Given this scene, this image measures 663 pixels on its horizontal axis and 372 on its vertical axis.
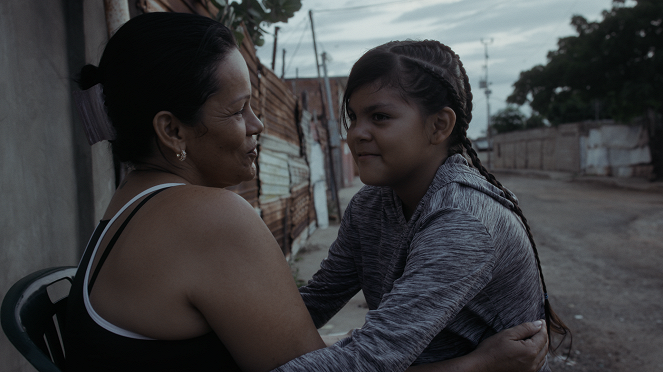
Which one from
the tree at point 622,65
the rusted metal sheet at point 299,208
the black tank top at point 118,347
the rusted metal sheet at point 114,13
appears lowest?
the rusted metal sheet at point 299,208

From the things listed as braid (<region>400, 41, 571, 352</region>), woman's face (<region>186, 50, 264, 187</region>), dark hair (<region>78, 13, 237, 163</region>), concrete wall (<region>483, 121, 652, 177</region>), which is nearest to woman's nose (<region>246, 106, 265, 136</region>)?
woman's face (<region>186, 50, 264, 187</region>)

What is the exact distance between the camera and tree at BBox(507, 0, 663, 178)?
15586 mm

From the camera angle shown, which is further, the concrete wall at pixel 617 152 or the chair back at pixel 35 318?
the concrete wall at pixel 617 152

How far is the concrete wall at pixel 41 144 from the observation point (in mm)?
1743

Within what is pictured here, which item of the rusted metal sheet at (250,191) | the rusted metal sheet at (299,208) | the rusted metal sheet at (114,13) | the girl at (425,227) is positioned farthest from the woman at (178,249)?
the rusted metal sheet at (299,208)

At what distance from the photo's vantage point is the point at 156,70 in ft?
3.96

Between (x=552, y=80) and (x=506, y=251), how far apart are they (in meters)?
22.0

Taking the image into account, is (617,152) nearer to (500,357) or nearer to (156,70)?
(500,357)

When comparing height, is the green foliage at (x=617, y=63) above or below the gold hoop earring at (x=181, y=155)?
above

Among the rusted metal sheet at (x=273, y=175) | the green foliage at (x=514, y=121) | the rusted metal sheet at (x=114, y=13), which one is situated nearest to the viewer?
the rusted metal sheet at (x=114, y=13)

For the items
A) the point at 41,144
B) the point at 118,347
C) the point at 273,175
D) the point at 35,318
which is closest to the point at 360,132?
the point at 118,347

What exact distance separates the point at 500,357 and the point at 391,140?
75 cm

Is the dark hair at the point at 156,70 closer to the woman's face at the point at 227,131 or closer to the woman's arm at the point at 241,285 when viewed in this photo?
the woman's face at the point at 227,131

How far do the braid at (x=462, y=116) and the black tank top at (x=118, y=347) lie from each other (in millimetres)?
999
